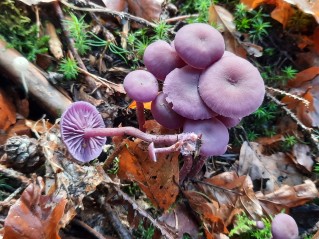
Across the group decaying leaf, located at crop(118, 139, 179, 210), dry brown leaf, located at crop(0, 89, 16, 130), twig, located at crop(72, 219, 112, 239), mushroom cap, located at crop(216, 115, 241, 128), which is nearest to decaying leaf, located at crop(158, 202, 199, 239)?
decaying leaf, located at crop(118, 139, 179, 210)

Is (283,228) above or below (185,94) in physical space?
below

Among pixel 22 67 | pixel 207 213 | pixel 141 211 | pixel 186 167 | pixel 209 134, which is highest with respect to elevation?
pixel 22 67

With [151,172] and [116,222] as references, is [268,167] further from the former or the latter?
[116,222]

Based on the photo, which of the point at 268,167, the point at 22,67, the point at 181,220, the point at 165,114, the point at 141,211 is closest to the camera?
the point at 165,114

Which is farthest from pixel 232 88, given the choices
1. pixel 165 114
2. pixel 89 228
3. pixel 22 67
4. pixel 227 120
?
pixel 22 67

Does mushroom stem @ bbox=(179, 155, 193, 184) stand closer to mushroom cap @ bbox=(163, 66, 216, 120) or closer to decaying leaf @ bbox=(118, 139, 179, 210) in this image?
decaying leaf @ bbox=(118, 139, 179, 210)

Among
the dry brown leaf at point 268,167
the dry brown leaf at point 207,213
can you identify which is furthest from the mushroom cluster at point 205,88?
the dry brown leaf at point 268,167
